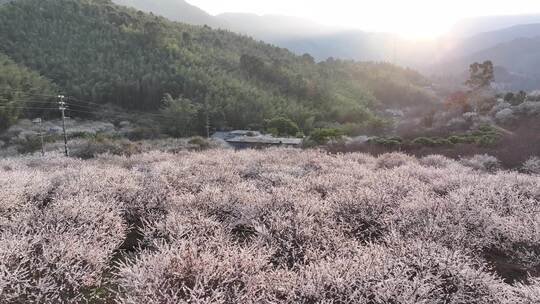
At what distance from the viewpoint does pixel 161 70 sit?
94875mm

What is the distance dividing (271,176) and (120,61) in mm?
92566

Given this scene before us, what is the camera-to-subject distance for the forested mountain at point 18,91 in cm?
6897

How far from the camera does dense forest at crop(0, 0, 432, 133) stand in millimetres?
83938

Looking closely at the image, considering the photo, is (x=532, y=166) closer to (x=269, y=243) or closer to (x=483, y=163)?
(x=483, y=163)

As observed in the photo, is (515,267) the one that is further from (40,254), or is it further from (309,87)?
(309,87)

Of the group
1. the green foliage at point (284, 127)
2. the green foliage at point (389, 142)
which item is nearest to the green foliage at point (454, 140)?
the green foliage at point (389, 142)

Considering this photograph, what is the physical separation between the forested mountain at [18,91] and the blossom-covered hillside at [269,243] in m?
65.6

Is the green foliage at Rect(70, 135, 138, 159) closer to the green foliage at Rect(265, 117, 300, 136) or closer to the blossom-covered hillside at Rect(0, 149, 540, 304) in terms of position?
the blossom-covered hillside at Rect(0, 149, 540, 304)

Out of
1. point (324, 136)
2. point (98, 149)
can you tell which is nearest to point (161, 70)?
point (98, 149)

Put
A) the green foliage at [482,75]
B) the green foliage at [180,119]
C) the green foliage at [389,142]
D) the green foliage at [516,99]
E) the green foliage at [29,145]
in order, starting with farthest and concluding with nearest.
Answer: the green foliage at [180,119]
the green foliage at [482,75]
the green foliage at [29,145]
the green foliage at [516,99]
the green foliage at [389,142]

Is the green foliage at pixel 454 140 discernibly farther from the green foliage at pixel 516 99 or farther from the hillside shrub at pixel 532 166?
the green foliage at pixel 516 99

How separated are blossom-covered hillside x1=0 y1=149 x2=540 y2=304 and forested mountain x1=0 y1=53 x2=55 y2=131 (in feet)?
215

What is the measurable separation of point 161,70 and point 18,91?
98.7 feet

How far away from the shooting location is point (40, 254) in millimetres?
7227
